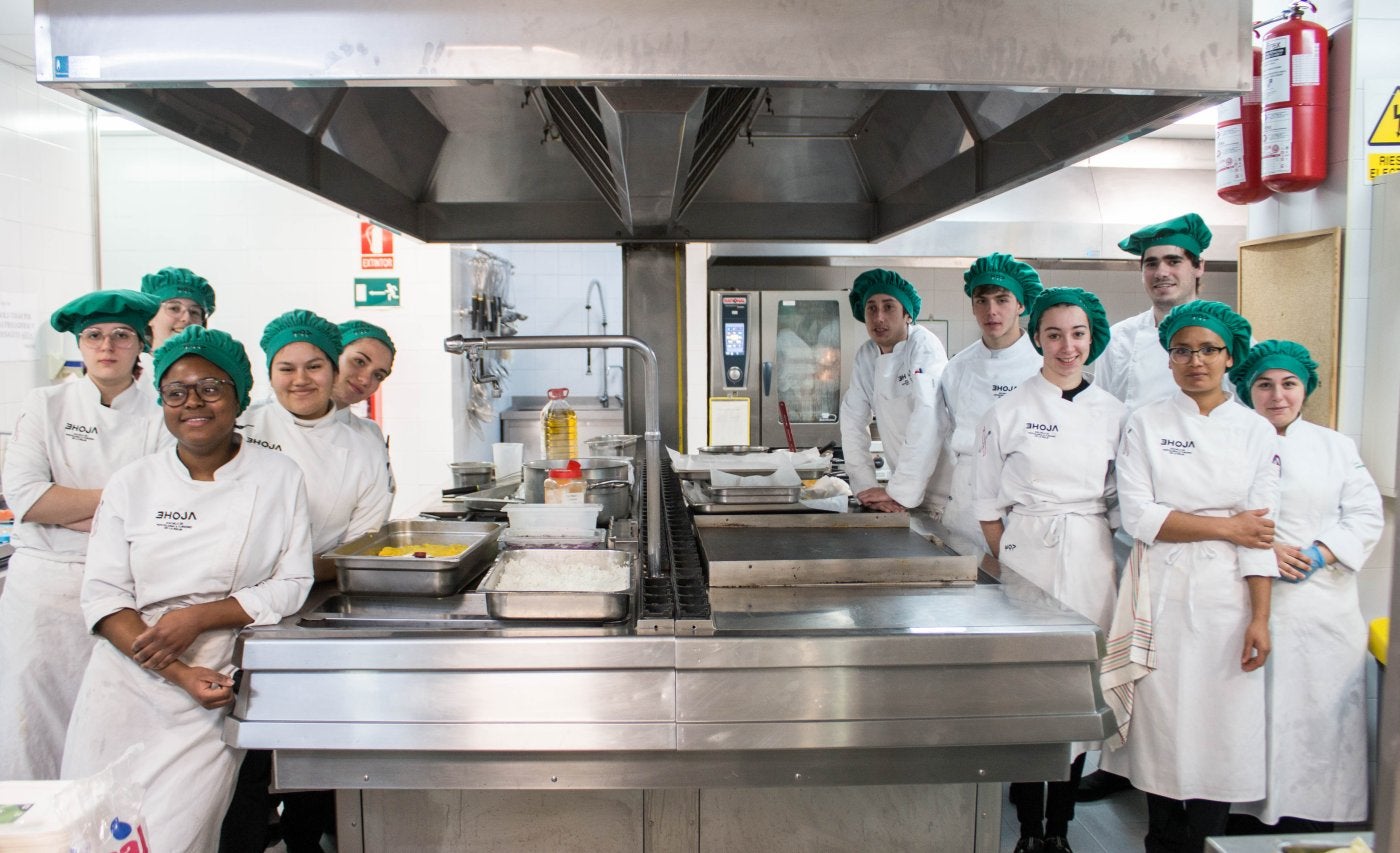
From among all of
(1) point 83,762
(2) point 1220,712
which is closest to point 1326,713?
(2) point 1220,712

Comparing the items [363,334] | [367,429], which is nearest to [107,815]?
[367,429]

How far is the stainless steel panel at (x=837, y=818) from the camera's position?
66.0 inches

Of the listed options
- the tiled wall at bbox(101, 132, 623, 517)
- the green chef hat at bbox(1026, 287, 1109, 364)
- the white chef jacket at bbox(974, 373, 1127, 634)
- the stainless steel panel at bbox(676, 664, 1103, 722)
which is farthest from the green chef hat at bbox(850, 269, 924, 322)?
the tiled wall at bbox(101, 132, 623, 517)

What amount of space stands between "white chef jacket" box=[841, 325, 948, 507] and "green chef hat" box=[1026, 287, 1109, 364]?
0.61 metres

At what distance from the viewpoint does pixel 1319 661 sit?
2416 mm

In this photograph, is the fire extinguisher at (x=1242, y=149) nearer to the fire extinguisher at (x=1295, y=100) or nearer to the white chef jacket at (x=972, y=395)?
the fire extinguisher at (x=1295, y=100)

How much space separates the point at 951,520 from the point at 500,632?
76.9 inches

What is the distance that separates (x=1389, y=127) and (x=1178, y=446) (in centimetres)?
162

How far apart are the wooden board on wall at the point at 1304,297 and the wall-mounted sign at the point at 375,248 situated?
4.02 m

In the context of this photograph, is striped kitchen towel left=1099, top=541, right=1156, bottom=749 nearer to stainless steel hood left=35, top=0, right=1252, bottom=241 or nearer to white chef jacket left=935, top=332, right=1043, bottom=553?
white chef jacket left=935, top=332, right=1043, bottom=553

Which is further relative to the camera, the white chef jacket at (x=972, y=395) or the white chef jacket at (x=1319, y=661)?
the white chef jacket at (x=972, y=395)

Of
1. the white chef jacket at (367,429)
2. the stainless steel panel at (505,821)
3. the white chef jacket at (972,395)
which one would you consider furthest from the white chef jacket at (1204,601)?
the white chef jacket at (367,429)

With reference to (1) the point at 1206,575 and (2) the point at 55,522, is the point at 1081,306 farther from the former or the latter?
(2) the point at 55,522

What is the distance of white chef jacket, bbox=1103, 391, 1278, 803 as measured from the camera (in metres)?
2.25
